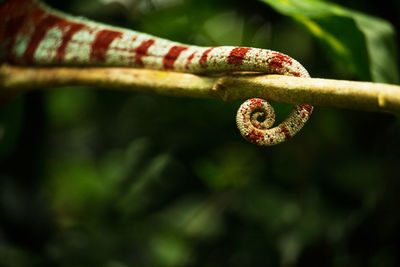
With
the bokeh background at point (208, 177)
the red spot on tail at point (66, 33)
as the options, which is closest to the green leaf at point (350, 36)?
the bokeh background at point (208, 177)

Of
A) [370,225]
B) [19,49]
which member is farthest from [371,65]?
[19,49]

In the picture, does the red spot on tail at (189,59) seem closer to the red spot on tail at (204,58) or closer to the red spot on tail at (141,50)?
the red spot on tail at (204,58)

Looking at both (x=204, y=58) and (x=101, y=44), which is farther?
(x=101, y=44)

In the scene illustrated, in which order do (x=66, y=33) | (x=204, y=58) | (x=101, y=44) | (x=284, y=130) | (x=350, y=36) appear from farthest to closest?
(x=66, y=33), (x=101, y=44), (x=350, y=36), (x=204, y=58), (x=284, y=130)

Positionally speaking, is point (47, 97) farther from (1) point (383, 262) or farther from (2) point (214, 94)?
(1) point (383, 262)

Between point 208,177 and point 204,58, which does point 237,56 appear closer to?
point 204,58

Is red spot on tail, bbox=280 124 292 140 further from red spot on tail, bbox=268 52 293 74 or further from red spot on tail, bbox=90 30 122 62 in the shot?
red spot on tail, bbox=90 30 122 62

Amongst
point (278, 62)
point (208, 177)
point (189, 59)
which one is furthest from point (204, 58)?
point (208, 177)
